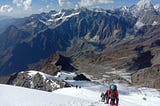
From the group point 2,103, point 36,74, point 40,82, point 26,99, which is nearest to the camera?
point 2,103

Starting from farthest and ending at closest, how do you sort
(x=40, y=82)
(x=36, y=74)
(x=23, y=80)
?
(x=23, y=80)
(x=36, y=74)
(x=40, y=82)

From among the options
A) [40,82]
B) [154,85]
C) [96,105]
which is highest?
[154,85]

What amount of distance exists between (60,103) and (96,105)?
339 centimetres

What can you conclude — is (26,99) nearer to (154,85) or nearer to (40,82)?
(40,82)

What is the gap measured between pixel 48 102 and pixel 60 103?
1.01m

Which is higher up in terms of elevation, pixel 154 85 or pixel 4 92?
pixel 154 85

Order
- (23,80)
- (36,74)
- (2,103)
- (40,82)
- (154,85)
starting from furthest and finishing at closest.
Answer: (154,85), (23,80), (36,74), (40,82), (2,103)

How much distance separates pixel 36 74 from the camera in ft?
296

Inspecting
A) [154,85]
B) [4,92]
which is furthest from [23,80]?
[154,85]

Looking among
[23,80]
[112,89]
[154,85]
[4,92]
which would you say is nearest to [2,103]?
[4,92]

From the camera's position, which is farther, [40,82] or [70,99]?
[40,82]

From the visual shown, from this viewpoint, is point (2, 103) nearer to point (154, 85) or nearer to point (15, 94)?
point (15, 94)

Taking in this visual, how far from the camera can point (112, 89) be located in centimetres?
3077

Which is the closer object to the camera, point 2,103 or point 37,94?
point 2,103
